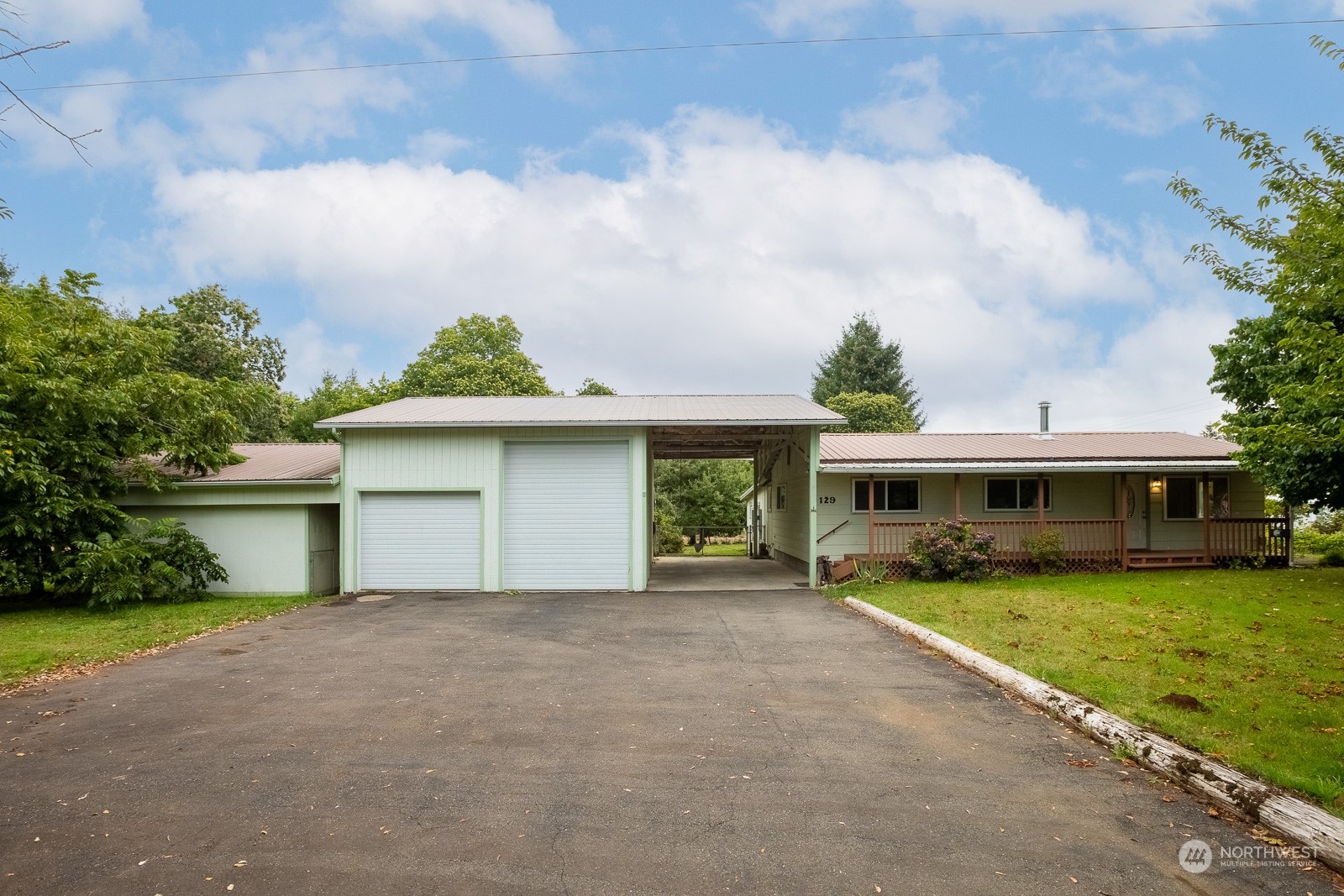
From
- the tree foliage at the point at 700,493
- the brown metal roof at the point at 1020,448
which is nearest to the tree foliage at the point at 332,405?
the tree foliage at the point at 700,493

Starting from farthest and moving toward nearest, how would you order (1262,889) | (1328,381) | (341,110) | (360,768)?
1. (341,110)
2. (1328,381)
3. (360,768)
4. (1262,889)

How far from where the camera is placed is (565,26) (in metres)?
12.6

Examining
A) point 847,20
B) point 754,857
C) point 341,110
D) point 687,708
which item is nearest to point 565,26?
point 847,20

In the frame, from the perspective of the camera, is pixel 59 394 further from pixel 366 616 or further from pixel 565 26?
pixel 565 26

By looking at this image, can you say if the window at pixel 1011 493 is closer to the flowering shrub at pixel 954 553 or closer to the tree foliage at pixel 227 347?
the flowering shrub at pixel 954 553

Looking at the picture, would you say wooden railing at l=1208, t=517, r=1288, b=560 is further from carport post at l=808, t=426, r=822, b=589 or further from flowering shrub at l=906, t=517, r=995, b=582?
carport post at l=808, t=426, r=822, b=589

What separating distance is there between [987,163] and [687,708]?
1824 cm

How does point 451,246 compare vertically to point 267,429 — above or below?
above

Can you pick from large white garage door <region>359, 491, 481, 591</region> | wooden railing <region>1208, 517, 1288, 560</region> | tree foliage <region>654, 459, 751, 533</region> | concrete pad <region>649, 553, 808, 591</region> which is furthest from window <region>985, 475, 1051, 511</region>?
tree foliage <region>654, 459, 751, 533</region>

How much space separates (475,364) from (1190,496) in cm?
3074

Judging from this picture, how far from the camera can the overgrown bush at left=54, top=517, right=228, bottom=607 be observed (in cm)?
1234

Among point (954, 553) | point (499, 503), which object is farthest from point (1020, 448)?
point (499, 503)

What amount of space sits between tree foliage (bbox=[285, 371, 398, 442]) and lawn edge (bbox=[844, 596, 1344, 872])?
34.4 meters

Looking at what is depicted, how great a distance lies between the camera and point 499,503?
15.0 metres
